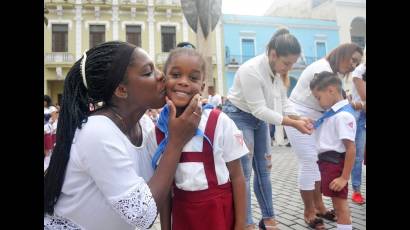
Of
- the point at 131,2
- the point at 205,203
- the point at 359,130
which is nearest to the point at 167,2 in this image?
the point at 131,2

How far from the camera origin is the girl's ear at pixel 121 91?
5.21ft

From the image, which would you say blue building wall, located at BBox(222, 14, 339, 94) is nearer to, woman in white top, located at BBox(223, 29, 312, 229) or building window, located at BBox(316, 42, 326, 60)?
building window, located at BBox(316, 42, 326, 60)

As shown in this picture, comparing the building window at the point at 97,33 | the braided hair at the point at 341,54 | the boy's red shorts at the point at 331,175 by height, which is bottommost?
the boy's red shorts at the point at 331,175

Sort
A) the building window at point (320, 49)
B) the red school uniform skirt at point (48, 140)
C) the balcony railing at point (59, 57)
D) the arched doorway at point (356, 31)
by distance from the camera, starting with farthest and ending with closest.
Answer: the building window at point (320, 49) → the arched doorway at point (356, 31) → the balcony railing at point (59, 57) → the red school uniform skirt at point (48, 140)

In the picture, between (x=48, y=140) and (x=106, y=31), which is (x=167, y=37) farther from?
(x=48, y=140)

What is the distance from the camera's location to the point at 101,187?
1.37 m

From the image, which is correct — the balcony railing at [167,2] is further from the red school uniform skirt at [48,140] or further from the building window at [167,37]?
the red school uniform skirt at [48,140]

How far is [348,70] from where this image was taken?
3.25 m

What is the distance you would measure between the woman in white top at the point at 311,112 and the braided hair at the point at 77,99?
2.11m

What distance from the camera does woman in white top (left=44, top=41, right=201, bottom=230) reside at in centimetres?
136

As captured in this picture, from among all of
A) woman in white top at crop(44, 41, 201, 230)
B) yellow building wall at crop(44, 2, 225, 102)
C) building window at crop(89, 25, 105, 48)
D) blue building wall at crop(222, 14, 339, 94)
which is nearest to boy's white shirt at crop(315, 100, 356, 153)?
woman in white top at crop(44, 41, 201, 230)

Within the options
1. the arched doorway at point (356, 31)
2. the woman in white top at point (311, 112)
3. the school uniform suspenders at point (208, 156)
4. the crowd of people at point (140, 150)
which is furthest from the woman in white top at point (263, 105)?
the arched doorway at point (356, 31)
